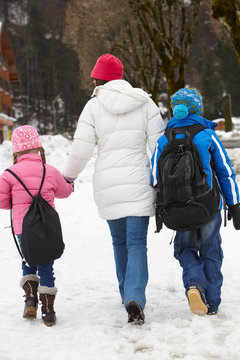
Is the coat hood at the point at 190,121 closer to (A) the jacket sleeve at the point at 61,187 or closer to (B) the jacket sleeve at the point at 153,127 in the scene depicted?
(B) the jacket sleeve at the point at 153,127

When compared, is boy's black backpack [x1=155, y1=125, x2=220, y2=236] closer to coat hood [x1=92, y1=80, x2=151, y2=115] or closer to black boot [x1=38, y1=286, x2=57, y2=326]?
coat hood [x1=92, y1=80, x2=151, y2=115]

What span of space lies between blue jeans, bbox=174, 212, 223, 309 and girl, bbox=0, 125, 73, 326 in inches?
41.9

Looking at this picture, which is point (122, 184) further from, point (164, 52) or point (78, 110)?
point (78, 110)

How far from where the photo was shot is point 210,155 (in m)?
3.59

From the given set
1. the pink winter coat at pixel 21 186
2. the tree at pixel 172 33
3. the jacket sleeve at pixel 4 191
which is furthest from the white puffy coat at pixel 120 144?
the tree at pixel 172 33

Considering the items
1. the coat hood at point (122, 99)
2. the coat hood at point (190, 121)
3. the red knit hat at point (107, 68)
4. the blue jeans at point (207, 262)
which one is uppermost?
the red knit hat at point (107, 68)

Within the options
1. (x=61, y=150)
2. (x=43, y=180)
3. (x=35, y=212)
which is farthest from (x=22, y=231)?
(x=61, y=150)

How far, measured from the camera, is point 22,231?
360 cm

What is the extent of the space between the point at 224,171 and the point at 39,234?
1.49m

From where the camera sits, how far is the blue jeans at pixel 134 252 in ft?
11.6

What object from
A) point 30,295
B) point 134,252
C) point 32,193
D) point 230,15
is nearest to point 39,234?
point 32,193

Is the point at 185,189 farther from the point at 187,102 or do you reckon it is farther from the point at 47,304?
the point at 47,304

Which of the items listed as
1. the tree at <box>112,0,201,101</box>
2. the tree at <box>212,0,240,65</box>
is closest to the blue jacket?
the tree at <box>212,0,240,65</box>

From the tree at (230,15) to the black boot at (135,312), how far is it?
8.11 meters
